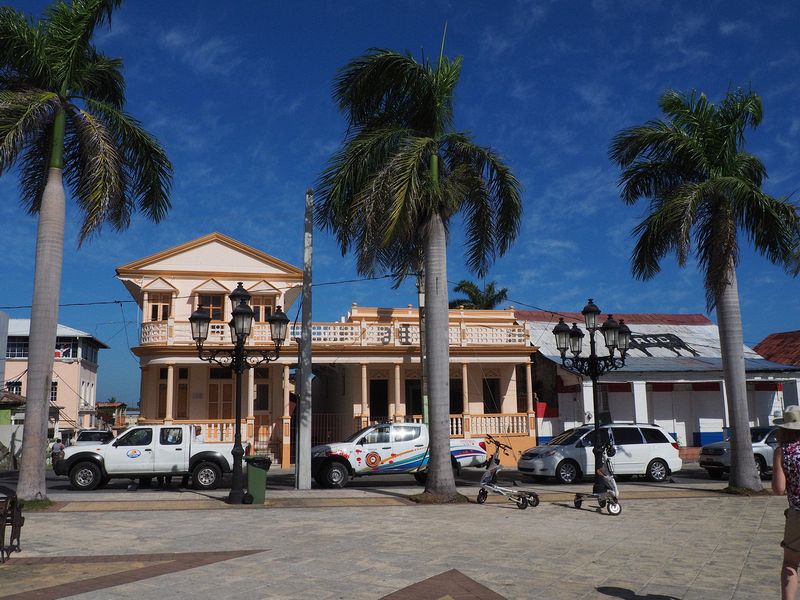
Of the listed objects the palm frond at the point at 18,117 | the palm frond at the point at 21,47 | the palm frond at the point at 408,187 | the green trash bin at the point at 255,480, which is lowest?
the green trash bin at the point at 255,480

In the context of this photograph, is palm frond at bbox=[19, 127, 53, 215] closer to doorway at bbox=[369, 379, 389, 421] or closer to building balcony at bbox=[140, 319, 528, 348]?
building balcony at bbox=[140, 319, 528, 348]

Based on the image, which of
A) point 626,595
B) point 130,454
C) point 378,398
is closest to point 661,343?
point 378,398

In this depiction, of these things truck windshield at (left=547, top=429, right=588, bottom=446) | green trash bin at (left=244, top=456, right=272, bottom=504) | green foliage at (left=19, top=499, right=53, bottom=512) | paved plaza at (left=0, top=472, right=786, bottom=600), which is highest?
truck windshield at (left=547, top=429, right=588, bottom=446)

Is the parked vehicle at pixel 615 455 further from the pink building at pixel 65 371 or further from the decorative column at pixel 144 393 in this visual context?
the pink building at pixel 65 371

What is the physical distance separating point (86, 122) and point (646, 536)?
45.2 ft

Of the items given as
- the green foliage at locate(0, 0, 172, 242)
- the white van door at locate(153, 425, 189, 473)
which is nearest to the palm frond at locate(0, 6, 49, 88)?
the green foliage at locate(0, 0, 172, 242)

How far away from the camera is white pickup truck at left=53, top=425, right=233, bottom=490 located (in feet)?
59.5

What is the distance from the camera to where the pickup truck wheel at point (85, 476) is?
59.1 ft

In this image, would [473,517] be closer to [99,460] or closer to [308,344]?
[308,344]

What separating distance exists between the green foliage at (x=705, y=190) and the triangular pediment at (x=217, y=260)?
51.8 ft

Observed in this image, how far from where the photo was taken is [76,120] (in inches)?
596

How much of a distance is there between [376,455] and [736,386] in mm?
9321

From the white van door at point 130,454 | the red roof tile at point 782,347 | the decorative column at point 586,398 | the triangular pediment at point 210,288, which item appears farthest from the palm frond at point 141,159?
the red roof tile at point 782,347

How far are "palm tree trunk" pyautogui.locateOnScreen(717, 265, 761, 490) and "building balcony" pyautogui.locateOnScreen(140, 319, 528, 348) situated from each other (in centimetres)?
1179
